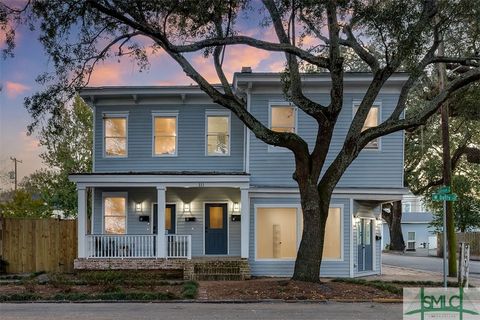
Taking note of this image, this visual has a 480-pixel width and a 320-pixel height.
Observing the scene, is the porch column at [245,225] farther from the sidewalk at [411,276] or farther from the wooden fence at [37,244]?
the wooden fence at [37,244]

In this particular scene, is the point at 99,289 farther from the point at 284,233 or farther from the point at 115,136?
the point at 115,136

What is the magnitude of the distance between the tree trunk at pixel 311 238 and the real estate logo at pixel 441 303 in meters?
2.49

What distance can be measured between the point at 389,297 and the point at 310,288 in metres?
2.02

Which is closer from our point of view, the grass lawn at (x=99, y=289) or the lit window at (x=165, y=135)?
the grass lawn at (x=99, y=289)

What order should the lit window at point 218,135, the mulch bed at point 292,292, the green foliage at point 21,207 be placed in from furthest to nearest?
the green foliage at point 21,207, the lit window at point 218,135, the mulch bed at point 292,292

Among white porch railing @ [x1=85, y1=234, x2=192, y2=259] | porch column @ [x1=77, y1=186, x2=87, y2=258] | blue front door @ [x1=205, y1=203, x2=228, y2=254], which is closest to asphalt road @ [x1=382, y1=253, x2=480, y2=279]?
blue front door @ [x1=205, y1=203, x2=228, y2=254]

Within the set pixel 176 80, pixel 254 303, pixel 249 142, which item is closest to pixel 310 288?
pixel 254 303

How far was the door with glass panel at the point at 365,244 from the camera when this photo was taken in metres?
18.9

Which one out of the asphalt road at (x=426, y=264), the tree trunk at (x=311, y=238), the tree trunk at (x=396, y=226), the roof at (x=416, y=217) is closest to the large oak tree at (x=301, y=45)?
the tree trunk at (x=311, y=238)

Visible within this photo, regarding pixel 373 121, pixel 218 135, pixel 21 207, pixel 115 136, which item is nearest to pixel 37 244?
pixel 115 136

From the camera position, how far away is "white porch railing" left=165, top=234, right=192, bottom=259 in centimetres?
1752

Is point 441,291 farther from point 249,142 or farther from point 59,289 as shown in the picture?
point 59,289

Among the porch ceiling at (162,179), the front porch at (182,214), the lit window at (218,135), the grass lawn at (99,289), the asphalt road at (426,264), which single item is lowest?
the asphalt road at (426,264)

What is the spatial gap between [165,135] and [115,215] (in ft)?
11.8
